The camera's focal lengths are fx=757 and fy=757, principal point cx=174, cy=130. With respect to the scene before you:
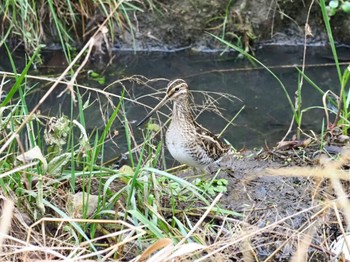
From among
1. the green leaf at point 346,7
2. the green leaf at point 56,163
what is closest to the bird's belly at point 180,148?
the green leaf at point 56,163

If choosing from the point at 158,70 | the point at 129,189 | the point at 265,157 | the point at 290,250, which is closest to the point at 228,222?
the point at 290,250

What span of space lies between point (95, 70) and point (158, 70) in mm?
587

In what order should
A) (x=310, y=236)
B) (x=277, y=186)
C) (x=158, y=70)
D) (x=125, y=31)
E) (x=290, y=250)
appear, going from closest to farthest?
(x=310, y=236)
(x=290, y=250)
(x=277, y=186)
(x=158, y=70)
(x=125, y=31)

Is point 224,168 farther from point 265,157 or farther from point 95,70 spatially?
point 95,70

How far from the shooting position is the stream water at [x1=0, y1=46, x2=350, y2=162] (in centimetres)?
585

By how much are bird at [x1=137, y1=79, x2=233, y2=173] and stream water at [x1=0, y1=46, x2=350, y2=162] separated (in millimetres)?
1055

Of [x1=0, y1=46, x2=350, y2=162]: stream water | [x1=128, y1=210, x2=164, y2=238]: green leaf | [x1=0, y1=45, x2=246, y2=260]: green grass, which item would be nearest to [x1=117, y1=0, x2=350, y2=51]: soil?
[x1=0, y1=46, x2=350, y2=162]: stream water

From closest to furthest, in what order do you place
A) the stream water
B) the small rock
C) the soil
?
the small rock → the stream water → the soil

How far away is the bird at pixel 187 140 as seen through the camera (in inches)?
170

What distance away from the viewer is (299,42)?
7844 millimetres

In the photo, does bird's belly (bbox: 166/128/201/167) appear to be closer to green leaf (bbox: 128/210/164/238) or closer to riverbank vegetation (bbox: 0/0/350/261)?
riverbank vegetation (bbox: 0/0/350/261)

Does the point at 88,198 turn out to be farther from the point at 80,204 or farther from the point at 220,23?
the point at 220,23

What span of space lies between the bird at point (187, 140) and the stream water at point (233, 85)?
1.05 meters

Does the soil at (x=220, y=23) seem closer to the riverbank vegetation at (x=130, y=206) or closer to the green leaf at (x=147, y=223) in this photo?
the riverbank vegetation at (x=130, y=206)
